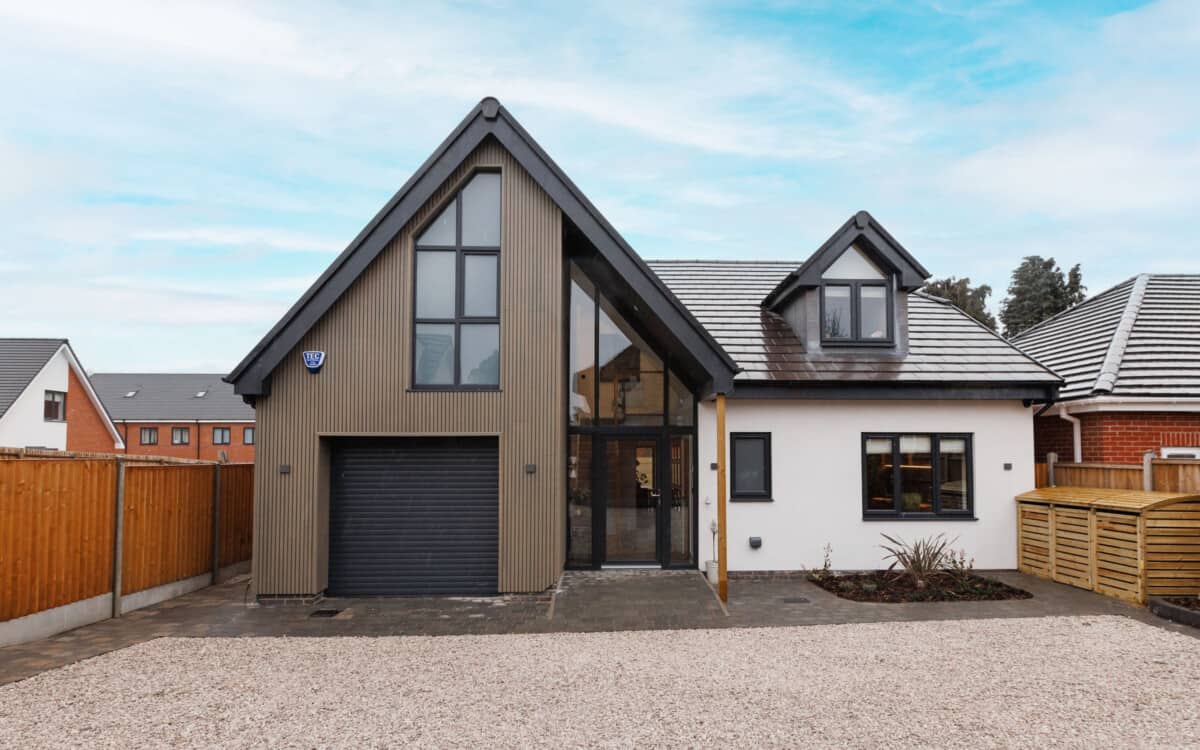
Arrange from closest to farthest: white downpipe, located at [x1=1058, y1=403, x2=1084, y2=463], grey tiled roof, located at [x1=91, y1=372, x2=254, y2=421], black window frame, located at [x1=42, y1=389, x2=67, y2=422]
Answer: white downpipe, located at [x1=1058, y1=403, x2=1084, y2=463]
black window frame, located at [x1=42, y1=389, x2=67, y2=422]
grey tiled roof, located at [x1=91, y1=372, x2=254, y2=421]

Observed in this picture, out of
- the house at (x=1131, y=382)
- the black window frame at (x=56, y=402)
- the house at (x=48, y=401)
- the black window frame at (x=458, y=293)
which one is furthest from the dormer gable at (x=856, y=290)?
the black window frame at (x=56, y=402)

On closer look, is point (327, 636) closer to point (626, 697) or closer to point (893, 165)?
point (626, 697)

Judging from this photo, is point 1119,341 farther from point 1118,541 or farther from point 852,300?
point 852,300

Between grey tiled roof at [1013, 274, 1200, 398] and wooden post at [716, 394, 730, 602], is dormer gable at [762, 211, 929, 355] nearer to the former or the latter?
grey tiled roof at [1013, 274, 1200, 398]

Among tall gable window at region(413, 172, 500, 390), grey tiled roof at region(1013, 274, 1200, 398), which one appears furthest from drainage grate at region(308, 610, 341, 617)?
grey tiled roof at region(1013, 274, 1200, 398)

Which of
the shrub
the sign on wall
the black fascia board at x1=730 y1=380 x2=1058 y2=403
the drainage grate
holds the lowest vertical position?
the drainage grate

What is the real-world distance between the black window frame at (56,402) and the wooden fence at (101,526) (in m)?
22.6

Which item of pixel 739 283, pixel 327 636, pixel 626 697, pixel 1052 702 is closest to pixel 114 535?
pixel 327 636

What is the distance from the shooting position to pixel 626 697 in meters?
5.87

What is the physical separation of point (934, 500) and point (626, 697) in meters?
7.76

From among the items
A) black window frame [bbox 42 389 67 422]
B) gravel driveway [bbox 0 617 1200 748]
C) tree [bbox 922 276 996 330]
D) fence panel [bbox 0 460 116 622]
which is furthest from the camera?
tree [bbox 922 276 996 330]

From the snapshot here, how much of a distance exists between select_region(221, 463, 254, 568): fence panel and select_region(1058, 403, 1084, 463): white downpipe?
559 inches

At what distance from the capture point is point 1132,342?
1258 centimetres

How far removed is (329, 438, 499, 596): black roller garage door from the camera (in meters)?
9.83
